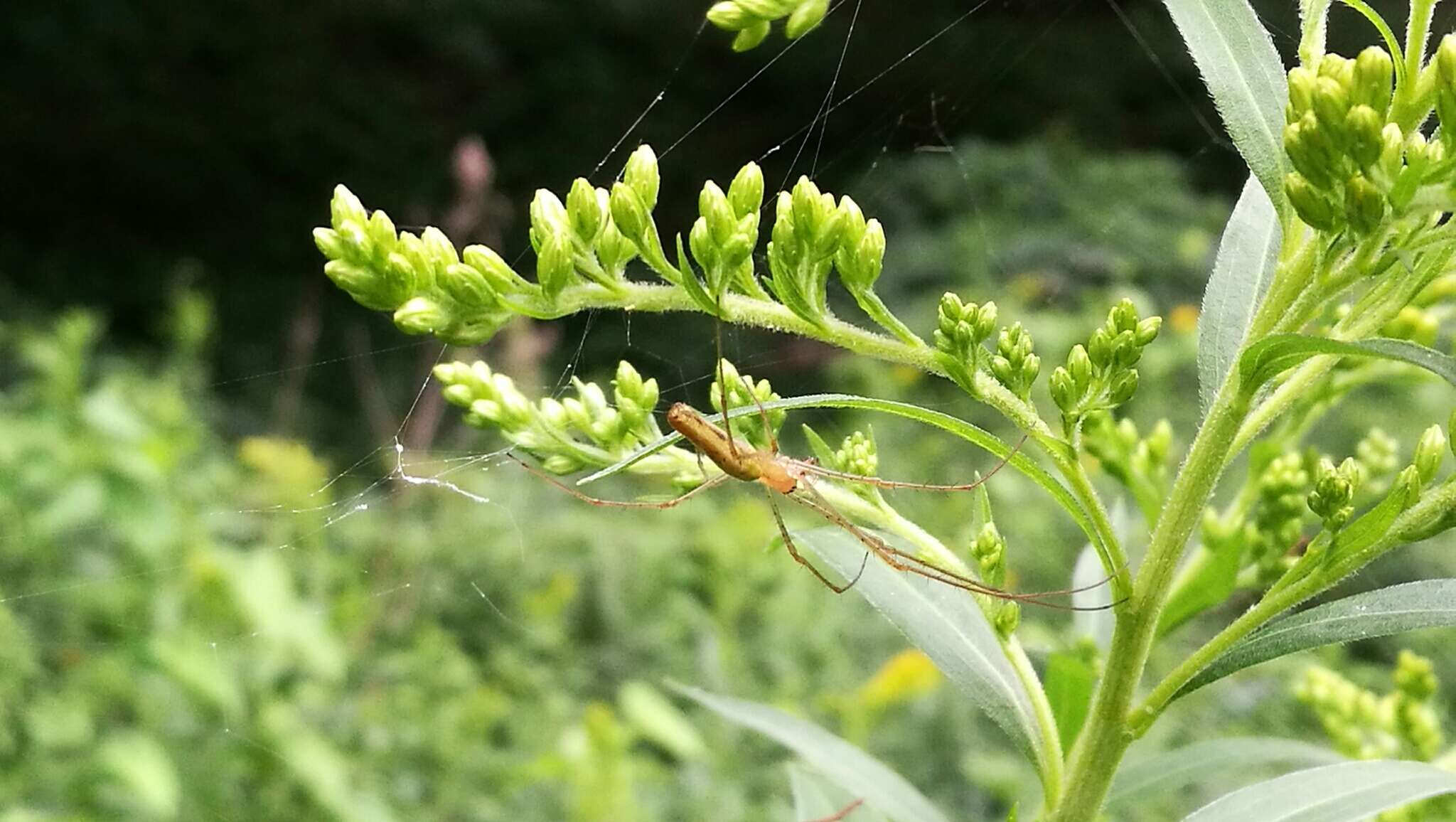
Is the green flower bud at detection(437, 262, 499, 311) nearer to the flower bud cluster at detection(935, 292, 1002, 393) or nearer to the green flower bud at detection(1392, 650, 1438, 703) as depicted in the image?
the flower bud cluster at detection(935, 292, 1002, 393)

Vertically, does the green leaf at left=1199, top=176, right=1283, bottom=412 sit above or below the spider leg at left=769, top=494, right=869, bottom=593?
above

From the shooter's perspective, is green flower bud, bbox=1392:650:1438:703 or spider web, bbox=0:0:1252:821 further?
spider web, bbox=0:0:1252:821

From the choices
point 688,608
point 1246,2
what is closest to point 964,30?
point 688,608

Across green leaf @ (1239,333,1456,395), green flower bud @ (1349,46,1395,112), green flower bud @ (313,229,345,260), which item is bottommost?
green flower bud @ (313,229,345,260)

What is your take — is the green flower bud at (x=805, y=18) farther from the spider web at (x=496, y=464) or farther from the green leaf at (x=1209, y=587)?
the green leaf at (x=1209, y=587)

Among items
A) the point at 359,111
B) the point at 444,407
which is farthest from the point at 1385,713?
the point at 359,111

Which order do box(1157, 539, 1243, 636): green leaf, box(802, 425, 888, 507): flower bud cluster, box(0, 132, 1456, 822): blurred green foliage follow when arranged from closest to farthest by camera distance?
box(802, 425, 888, 507): flower bud cluster, box(1157, 539, 1243, 636): green leaf, box(0, 132, 1456, 822): blurred green foliage

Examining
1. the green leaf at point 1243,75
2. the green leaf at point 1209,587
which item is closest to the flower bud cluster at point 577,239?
the green leaf at point 1243,75

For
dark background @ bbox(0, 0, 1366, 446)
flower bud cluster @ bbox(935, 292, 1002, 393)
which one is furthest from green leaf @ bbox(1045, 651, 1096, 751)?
dark background @ bbox(0, 0, 1366, 446)
